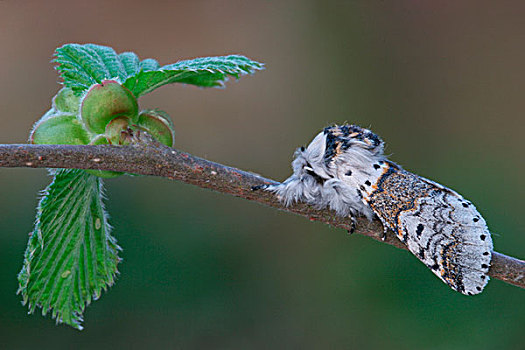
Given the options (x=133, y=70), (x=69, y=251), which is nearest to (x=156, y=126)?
(x=133, y=70)

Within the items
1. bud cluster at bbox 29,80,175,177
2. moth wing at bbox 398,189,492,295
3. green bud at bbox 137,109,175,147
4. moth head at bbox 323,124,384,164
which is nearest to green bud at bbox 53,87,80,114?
bud cluster at bbox 29,80,175,177

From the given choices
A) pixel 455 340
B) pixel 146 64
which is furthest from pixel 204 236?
pixel 146 64

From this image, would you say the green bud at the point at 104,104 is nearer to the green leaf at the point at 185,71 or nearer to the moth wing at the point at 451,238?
the green leaf at the point at 185,71

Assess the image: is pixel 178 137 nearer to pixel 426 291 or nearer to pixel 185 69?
pixel 426 291

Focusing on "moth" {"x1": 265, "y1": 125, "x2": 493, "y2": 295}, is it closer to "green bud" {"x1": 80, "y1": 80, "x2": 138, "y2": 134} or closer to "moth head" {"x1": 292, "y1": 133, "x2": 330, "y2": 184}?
"moth head" {"x1": 292, "y1": 133, "x2": 330, "y2": 184}

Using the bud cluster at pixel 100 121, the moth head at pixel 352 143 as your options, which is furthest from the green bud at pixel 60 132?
the moth head at pixel 352 143
